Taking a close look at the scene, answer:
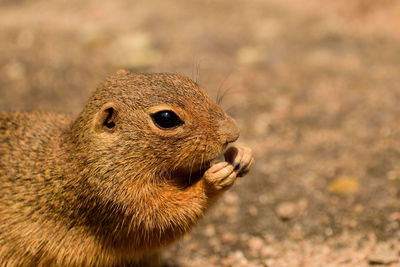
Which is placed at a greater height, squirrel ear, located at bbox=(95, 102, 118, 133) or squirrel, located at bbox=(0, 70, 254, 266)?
squirrel ear, located at bbox=(95, 102, 118, 133)

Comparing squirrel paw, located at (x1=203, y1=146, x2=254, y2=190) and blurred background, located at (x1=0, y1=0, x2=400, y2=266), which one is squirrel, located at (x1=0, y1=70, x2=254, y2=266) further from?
blurred background, located at (x1=0, y1=0, x2=400, y2=266)

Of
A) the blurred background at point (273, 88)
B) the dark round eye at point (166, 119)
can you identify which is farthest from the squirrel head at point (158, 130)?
the blurred background at point (273, 88)

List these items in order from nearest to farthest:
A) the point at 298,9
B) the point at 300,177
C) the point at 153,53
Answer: the point at 300,177 → the point at 153,53 → the point at 298,9

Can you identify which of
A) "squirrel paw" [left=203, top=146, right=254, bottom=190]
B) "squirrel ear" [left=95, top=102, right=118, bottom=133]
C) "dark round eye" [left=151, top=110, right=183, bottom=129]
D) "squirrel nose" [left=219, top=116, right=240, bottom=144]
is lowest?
"squirrel paw" [left=203, top=146, right=254, bottom=190]

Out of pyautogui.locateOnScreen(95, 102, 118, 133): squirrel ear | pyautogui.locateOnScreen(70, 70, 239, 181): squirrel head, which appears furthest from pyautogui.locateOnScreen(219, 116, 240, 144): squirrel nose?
pyautogui.locateOnScreen(95, 102, 118, 133): squirrel ear

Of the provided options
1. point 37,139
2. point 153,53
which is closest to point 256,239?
point 37,139

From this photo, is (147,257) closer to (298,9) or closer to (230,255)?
(230,255)

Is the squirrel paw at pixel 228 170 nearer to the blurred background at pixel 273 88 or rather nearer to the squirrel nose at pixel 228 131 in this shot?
the squirrel nose at pixel 228 131
